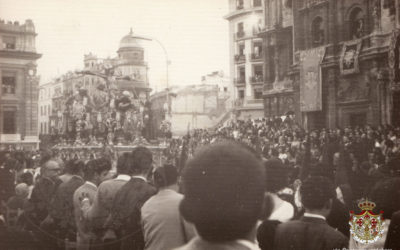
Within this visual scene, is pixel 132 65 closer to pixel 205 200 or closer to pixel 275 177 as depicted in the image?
pixel 275 177

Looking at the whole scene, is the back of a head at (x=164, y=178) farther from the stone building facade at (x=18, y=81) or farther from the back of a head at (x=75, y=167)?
the stone building facade at (x=18, y=81)

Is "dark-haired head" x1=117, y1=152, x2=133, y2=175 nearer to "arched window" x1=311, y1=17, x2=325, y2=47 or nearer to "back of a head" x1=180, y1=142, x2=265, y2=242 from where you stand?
"back of a head" x1=180, y1=142, x2=265, y2=242

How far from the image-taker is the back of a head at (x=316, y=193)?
1.87 m

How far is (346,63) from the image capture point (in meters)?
6.43

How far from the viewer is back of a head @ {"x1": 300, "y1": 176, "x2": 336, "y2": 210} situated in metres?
1.87

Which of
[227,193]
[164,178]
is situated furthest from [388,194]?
[227,193]

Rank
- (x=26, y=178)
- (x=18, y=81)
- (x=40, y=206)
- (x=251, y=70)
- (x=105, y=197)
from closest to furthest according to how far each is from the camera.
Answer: (x=105, y=197) → (x=40, y=206) → (x=26, y=178) → (x=18, y=81) → (x=251, y=70)

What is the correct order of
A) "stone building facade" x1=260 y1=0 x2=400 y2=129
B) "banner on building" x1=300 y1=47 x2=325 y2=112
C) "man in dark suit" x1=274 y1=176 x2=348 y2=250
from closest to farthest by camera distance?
"man in dark suit" x1=274 y1=176 x2=348 y2=250 < "stone building facade" x1=260 y1=0 x2=400 y2=129 < "banner on building" x1=300 y1=47 x2=325 y2=112

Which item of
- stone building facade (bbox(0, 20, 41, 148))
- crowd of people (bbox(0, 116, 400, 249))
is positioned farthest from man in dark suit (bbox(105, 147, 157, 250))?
stone building facade (bbox(0, 20, 41, 148))

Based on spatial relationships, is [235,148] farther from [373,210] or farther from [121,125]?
[121,125]

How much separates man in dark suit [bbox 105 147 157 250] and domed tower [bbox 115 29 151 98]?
4.07ft

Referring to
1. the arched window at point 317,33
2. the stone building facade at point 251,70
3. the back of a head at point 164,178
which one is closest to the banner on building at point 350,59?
the arched window at point 317,33

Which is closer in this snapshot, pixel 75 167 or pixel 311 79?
pixel 75 167

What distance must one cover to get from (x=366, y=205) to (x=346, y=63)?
4.31 meters
